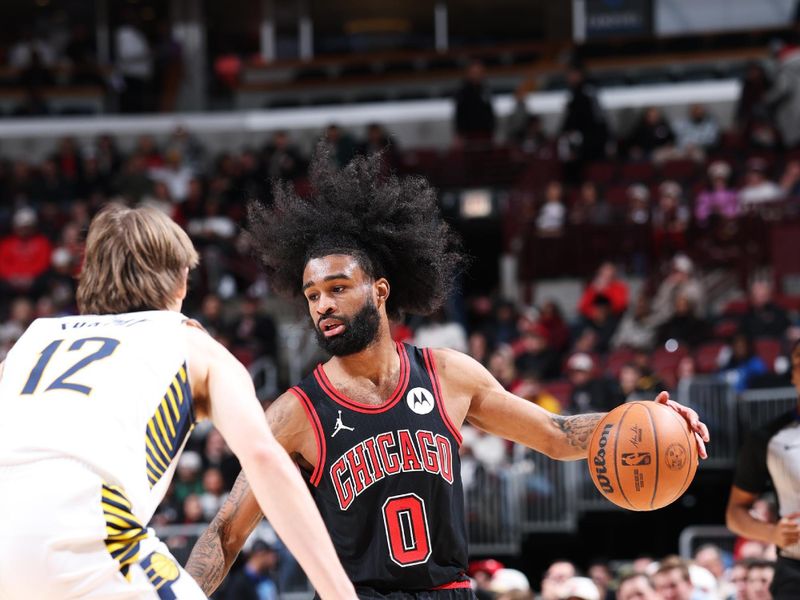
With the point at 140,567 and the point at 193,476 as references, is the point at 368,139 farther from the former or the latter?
the point at 140,567

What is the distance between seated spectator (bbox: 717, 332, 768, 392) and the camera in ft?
41.5

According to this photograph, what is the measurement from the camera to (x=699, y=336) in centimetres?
1402

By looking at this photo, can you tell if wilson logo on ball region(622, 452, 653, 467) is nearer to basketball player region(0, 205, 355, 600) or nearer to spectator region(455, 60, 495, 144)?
basketball player region(0, 205, 355, 600)

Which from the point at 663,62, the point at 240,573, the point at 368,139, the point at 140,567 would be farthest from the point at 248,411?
the point at 663,62

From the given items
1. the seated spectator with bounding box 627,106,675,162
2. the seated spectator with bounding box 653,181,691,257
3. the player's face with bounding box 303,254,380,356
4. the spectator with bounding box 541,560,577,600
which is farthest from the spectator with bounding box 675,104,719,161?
the player's face with bounding box 303,254,380,356

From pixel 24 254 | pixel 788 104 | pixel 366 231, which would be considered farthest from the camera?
pixel 788 104

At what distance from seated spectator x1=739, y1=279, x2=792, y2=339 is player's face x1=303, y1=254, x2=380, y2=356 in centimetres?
921

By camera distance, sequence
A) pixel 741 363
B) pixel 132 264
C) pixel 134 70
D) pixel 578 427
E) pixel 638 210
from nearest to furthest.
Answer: pixel 132 264, pixel 578 427, pixel 741 363, pixel 638 210, pixel 134 70

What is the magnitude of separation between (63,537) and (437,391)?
2.04 m

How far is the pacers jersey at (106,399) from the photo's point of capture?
3.35 m

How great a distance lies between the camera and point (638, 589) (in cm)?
795

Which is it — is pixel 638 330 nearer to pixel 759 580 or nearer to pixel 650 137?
pixel 650 137

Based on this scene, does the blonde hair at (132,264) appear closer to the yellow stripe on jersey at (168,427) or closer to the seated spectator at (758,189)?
the yellow stripe on jersey at (168,427)

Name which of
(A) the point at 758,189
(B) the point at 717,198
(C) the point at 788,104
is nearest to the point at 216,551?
(B) the point at 717,198
